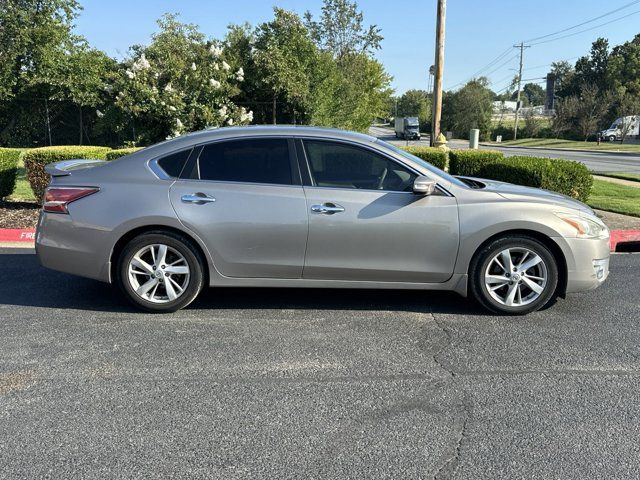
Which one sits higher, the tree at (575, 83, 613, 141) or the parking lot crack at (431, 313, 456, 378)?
the tree at (575, 83, 613, 141)

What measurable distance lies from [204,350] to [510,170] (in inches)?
293

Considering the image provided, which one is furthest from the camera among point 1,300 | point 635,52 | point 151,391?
point 635,52

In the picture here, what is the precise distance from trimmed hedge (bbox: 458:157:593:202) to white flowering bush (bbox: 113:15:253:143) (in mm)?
7332

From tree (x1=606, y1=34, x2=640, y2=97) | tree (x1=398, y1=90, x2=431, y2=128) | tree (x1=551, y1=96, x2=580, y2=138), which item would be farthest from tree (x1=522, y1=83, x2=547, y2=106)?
tree (x1=551, y1=96, x2=580, y2=138)

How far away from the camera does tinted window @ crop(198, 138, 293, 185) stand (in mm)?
4855

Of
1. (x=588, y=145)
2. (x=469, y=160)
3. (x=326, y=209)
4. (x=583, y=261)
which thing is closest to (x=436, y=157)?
(x=469, y=160)

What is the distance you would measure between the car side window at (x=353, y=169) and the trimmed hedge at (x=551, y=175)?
5.63 meters

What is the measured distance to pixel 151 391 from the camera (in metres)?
3.51

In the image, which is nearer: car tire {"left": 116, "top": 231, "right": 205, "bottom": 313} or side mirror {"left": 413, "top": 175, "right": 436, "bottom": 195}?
side mirror {"left": 413, "top": 175, "right": 436, "bottom": 195}


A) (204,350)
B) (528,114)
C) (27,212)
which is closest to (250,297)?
(204,350)

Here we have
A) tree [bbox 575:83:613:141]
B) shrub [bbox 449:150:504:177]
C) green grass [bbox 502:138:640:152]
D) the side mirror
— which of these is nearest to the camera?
the side mirror

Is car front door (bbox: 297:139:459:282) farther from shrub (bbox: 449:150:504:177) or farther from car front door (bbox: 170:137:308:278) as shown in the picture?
shrub (bbox: 449:150:504:177)

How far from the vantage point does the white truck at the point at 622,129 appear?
52678 millimetres

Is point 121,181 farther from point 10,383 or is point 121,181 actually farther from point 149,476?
point 149,476
